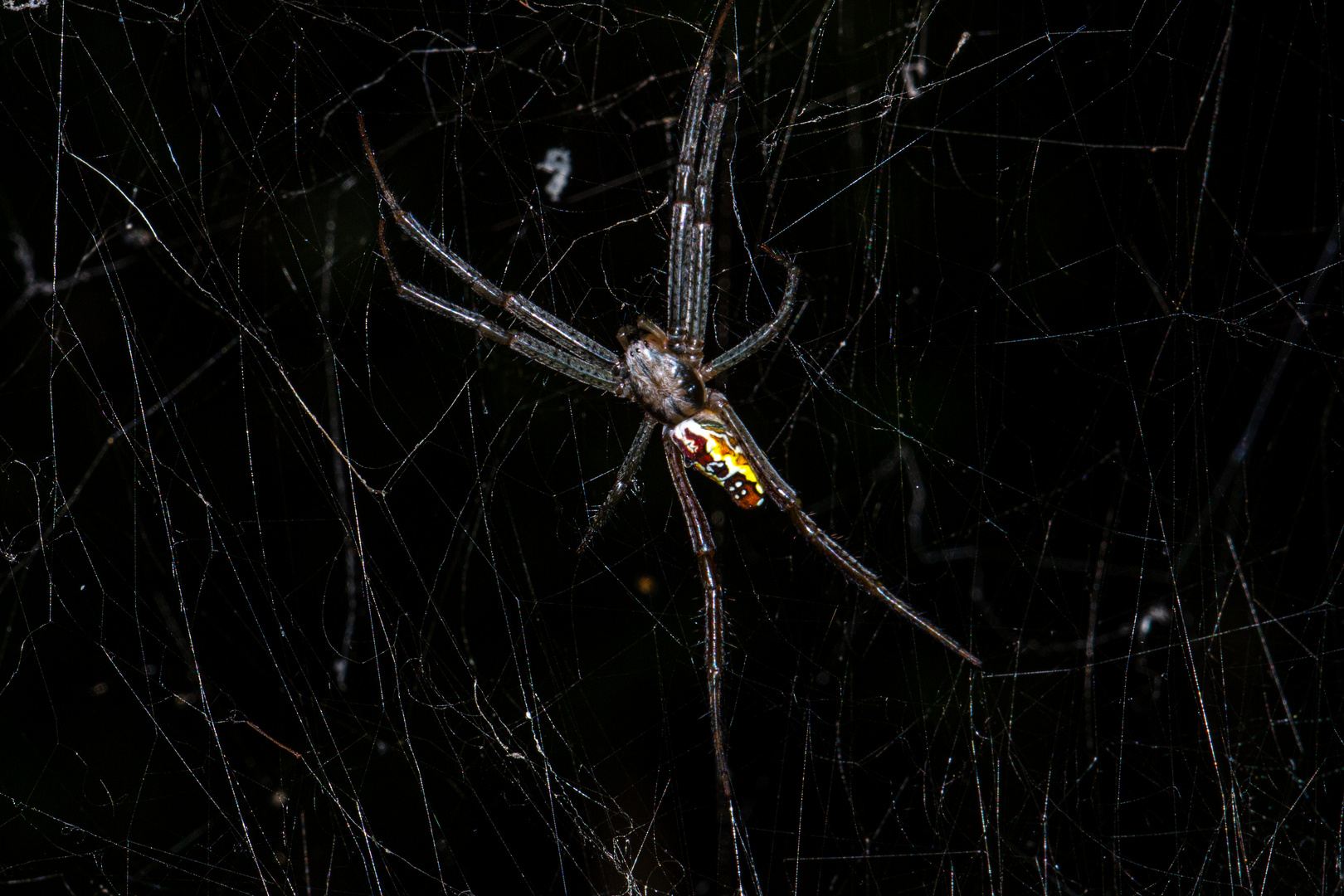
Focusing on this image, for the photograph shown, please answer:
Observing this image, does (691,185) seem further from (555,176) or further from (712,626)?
(712,626)

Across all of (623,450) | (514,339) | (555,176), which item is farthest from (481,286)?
(623,450)

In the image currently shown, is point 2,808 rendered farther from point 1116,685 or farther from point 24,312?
point 1116,685

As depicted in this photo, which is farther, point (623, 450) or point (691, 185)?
point (623, 450)

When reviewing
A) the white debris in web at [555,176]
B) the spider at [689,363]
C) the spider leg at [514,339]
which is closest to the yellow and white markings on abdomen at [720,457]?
the spider at [689,363]

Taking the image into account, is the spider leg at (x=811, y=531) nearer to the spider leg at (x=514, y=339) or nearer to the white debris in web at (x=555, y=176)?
the spider leg at (x=514, y=339)

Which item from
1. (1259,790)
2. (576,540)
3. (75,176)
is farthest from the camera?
(576,540)

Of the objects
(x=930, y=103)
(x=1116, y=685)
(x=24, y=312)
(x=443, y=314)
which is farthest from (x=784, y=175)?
(x=24, y=312)

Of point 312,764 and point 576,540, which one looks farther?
point 576,540
